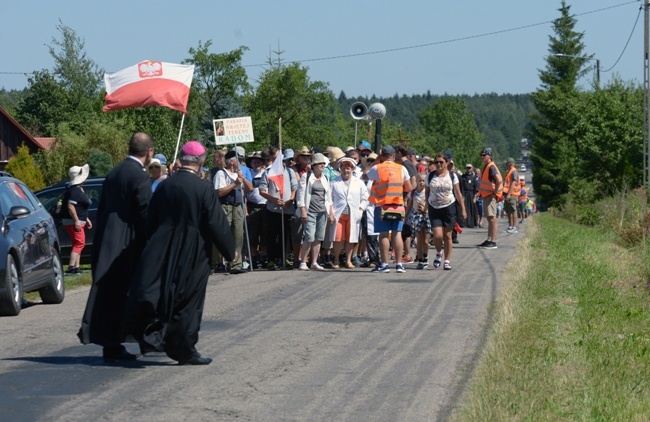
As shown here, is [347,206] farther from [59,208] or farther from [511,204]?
[511,204]

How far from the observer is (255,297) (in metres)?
14.8

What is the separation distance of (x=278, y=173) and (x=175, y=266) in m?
10.1

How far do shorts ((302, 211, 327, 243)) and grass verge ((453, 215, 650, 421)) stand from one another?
10.2 ft

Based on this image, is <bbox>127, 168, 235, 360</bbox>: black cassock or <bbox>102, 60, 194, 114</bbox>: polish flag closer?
<bbox>127, 168, 235, 360</bbox>: black cassock

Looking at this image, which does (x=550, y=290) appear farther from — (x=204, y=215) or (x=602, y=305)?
(x=204, y=215)

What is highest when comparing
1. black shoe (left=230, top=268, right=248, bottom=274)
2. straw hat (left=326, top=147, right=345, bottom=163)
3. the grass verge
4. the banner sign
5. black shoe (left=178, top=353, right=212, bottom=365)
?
the banner sign

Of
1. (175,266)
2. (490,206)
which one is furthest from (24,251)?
(490,206)

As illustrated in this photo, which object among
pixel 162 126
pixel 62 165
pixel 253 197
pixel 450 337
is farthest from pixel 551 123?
pixel 450 337

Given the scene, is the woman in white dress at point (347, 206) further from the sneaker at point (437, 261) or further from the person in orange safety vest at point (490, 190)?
the person in orange safety vest at point (490, 190)

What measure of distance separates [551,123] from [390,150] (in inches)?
3393

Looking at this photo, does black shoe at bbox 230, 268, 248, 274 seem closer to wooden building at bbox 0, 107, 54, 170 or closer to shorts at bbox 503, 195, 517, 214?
shorts at bbox 503, 195, 517, 214

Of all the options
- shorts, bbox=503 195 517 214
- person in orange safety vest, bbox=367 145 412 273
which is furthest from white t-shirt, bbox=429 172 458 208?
shorts, bbox=503 195 517 214

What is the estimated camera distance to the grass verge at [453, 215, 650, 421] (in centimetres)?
763

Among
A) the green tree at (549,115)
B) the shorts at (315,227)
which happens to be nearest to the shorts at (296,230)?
the shorts at (315,227)
